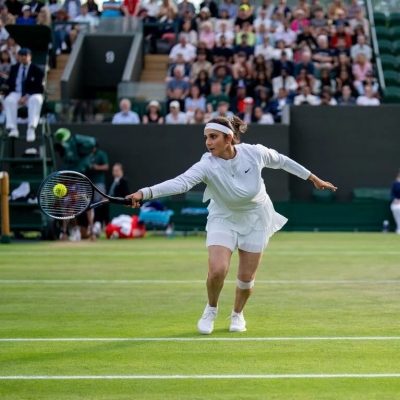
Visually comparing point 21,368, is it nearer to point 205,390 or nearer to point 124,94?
point 205,390

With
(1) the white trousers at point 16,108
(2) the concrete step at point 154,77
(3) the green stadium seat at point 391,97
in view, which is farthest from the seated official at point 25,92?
(3) the green stadium seat at point 391,97

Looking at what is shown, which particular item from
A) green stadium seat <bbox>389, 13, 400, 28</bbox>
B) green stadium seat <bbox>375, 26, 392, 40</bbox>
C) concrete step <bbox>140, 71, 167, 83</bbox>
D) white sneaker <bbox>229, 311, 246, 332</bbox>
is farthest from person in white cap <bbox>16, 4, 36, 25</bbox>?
white sneaker <bbox>229, 311, 246, 332</bbox>

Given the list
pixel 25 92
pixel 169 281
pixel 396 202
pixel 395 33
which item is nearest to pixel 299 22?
pixel 395 33

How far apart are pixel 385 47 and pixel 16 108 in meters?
11.1

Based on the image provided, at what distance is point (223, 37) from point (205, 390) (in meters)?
19.5

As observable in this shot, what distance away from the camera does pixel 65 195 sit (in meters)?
7.84

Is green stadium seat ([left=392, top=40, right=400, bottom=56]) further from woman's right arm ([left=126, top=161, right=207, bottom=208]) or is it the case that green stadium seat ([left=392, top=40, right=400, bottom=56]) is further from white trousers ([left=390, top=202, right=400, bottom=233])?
woman's right arm ([left=126, top=161, right=207, bottom=208])

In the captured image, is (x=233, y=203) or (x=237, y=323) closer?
(x=233, y=203)

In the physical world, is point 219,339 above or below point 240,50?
above

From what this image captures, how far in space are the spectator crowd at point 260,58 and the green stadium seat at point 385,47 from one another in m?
0.59

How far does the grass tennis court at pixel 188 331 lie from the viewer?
6.25 metres

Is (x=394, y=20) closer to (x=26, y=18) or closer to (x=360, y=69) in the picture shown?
(x=360, y=69)

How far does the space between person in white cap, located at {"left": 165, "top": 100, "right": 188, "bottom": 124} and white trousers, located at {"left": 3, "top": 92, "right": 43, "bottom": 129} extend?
15.1ft

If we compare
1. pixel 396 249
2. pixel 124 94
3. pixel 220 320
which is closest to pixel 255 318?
pixel 220 320
